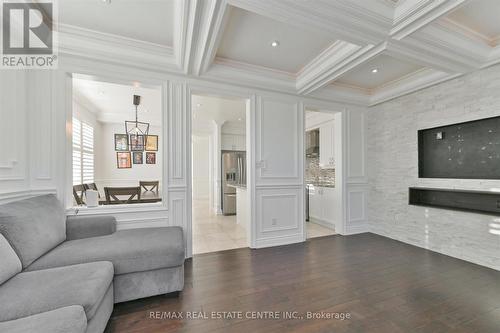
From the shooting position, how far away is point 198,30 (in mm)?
2221

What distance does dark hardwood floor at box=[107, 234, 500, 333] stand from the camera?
176cm

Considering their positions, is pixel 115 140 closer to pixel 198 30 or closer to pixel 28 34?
pixel 28 34

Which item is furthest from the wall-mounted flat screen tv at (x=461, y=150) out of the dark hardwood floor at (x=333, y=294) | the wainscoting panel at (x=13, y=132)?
the wainscoting panel at (x=13, y=132)

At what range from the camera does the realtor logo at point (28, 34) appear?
209cm

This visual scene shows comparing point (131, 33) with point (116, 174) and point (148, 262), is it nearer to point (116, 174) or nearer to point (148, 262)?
point (148, 262)

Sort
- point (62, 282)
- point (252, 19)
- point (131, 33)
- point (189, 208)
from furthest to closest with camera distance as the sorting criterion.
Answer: point (189, 208)
point (131, 33)
point (252, 19)
point (62, 282)

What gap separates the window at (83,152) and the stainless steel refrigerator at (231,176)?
11.3 feet

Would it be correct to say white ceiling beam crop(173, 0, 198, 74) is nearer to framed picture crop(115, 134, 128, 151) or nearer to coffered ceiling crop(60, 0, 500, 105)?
coffered ceiling crop(60, 0, 500, 105)

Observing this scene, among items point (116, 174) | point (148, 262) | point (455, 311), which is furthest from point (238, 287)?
point (116, 174)

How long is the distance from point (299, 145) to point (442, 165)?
2.24 metres

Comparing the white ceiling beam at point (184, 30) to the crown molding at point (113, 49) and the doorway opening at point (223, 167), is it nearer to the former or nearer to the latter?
the crown molding at point (113, 49)

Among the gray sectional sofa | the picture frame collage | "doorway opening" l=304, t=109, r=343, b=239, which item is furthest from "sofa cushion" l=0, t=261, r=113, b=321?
the picture frame collage

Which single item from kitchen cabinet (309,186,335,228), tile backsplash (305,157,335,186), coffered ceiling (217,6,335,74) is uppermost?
coffered ceiling (217,6,335,74)

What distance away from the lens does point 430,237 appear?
3406mm
